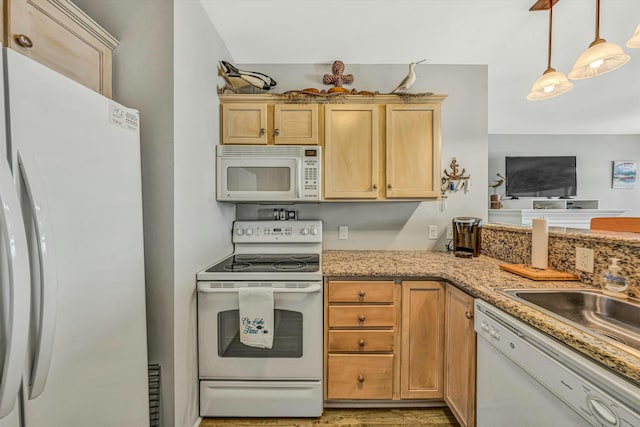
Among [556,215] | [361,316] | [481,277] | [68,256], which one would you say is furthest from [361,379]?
[556,215]

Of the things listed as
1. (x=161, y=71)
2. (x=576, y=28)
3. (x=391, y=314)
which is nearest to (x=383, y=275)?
(x=391, y=314)

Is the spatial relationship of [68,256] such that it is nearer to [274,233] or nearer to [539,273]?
[274,233]

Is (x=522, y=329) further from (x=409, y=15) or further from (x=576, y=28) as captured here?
(x=576, y=28)

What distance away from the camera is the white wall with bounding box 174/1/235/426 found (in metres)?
1.42

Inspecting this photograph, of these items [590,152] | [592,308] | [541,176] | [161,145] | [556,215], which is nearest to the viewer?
[592,308]

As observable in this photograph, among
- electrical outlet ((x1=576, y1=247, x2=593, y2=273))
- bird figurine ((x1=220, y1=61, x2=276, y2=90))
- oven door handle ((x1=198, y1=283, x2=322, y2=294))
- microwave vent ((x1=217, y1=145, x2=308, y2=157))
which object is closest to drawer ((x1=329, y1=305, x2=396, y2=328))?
oven door handle ((x1=198, y1=283, x2=322, y2=294))

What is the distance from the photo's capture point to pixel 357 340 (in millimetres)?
1697

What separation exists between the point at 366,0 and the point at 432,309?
1965mm

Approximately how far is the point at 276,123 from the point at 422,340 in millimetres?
1783

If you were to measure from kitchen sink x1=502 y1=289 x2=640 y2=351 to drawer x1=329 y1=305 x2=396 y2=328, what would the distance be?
67 cm

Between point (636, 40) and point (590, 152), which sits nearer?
point (636, 40)

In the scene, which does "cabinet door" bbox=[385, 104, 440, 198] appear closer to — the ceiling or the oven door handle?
the ceiling

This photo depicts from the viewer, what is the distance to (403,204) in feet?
8.03

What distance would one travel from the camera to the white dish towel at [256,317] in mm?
1576
